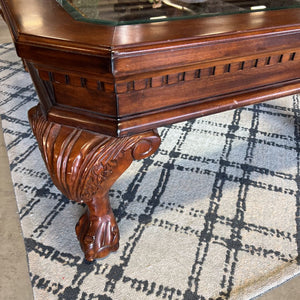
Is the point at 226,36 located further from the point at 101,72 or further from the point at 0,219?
the point at 0,219

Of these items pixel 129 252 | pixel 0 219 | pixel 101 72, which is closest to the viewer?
pixel 101 72

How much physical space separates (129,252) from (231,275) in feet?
0.88

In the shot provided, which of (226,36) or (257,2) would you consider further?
(257,2)

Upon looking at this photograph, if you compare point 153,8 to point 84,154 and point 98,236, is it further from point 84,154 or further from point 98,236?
point 98,236

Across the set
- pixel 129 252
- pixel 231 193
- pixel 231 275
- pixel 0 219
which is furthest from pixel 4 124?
pixel 231 275

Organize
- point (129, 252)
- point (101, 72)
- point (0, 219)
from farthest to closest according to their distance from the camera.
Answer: point (0, 219) < point (129, 252) < point (101, 72)

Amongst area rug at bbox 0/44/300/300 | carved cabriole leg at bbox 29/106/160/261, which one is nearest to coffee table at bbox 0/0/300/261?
carved cabriole leg at bbox 29/106/160/261

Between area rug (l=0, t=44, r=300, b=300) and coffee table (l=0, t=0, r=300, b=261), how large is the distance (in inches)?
8.9

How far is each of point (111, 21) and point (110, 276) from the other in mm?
590

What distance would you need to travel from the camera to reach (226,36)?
0.57 meters

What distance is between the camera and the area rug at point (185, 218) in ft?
2.59

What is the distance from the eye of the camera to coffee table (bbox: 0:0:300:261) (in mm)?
537

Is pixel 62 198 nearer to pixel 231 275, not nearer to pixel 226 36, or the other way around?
pixel 231 275

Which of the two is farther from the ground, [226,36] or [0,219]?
[226,36]
